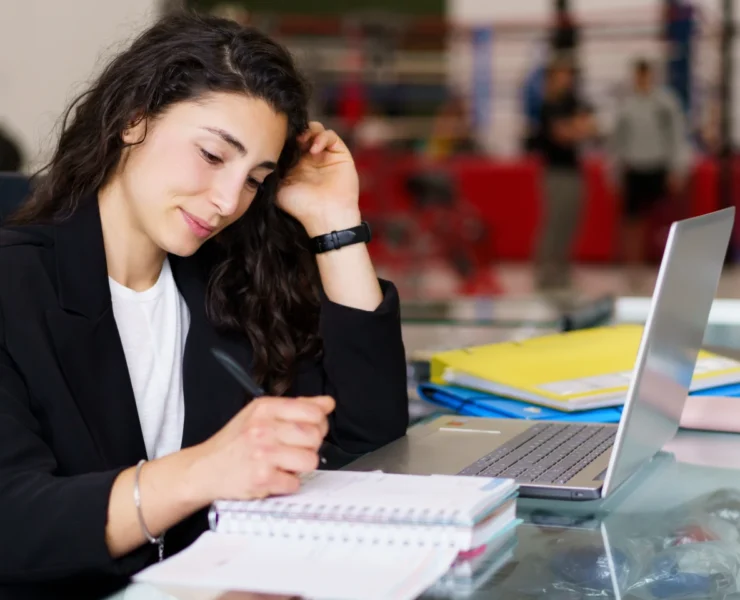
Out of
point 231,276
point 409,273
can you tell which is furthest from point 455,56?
point 231,276

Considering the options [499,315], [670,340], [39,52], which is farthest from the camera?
[39,52]

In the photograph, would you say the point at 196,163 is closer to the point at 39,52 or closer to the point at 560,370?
the point at 560,370

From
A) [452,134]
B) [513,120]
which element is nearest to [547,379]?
[452,134]

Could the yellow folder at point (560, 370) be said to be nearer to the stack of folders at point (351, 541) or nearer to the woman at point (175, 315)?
the woman at point (175, 315)

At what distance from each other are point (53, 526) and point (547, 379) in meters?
0.77

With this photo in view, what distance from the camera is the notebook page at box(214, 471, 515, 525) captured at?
2.97 ft

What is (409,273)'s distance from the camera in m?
6.80

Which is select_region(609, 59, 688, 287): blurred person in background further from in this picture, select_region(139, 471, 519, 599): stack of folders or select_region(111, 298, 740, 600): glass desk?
select_region(139, 471, 519, 599): stack of folders

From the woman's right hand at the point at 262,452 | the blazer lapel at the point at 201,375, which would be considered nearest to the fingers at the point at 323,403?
the woman's right hand at the point at 262,452

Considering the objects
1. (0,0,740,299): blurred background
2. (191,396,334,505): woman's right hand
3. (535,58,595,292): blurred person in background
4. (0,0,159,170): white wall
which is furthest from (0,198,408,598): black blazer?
(0,0,159,170): white wall

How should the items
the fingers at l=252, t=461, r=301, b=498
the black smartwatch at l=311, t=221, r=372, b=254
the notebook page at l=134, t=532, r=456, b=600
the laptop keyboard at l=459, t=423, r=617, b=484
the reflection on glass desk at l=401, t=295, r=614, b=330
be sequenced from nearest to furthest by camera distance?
the notebook page at l=134, t=532, r=456, b=600, the fingers at l=252, t=461, r=301, b=498, the laptop keyboard at l=459, t=423, r=617, b=484, the black smartwatch at l=311, t=221, r=372, b=254, the reflection on glass desk at l=401, t=295, r=614, b=330

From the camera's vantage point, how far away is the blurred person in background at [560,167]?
7.02 meters

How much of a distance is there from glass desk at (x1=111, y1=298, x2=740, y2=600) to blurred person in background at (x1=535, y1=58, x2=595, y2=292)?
5.80 m

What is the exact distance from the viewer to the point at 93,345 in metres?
1.25
